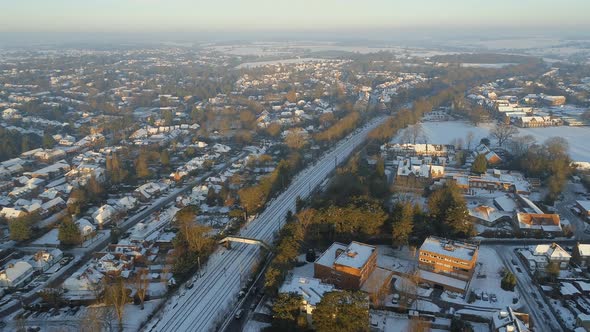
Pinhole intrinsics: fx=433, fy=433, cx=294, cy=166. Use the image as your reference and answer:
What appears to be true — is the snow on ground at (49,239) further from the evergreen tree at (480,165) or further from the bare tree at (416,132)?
the bare tree at (416,132)

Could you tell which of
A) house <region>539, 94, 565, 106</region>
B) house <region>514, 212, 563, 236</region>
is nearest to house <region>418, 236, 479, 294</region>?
house <region>514, 212, 563, 236</region>

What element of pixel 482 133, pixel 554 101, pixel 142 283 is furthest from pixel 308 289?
pixel 554 101

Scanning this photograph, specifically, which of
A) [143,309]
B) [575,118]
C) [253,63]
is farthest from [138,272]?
[253,63]

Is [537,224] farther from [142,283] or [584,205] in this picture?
[142,283]

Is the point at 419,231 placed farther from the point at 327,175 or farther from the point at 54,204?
the point at 54,204

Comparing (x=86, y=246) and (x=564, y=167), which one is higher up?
(x=564, y=167)

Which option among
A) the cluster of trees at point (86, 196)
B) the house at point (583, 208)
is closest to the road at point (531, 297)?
the house at point (583, 208)
